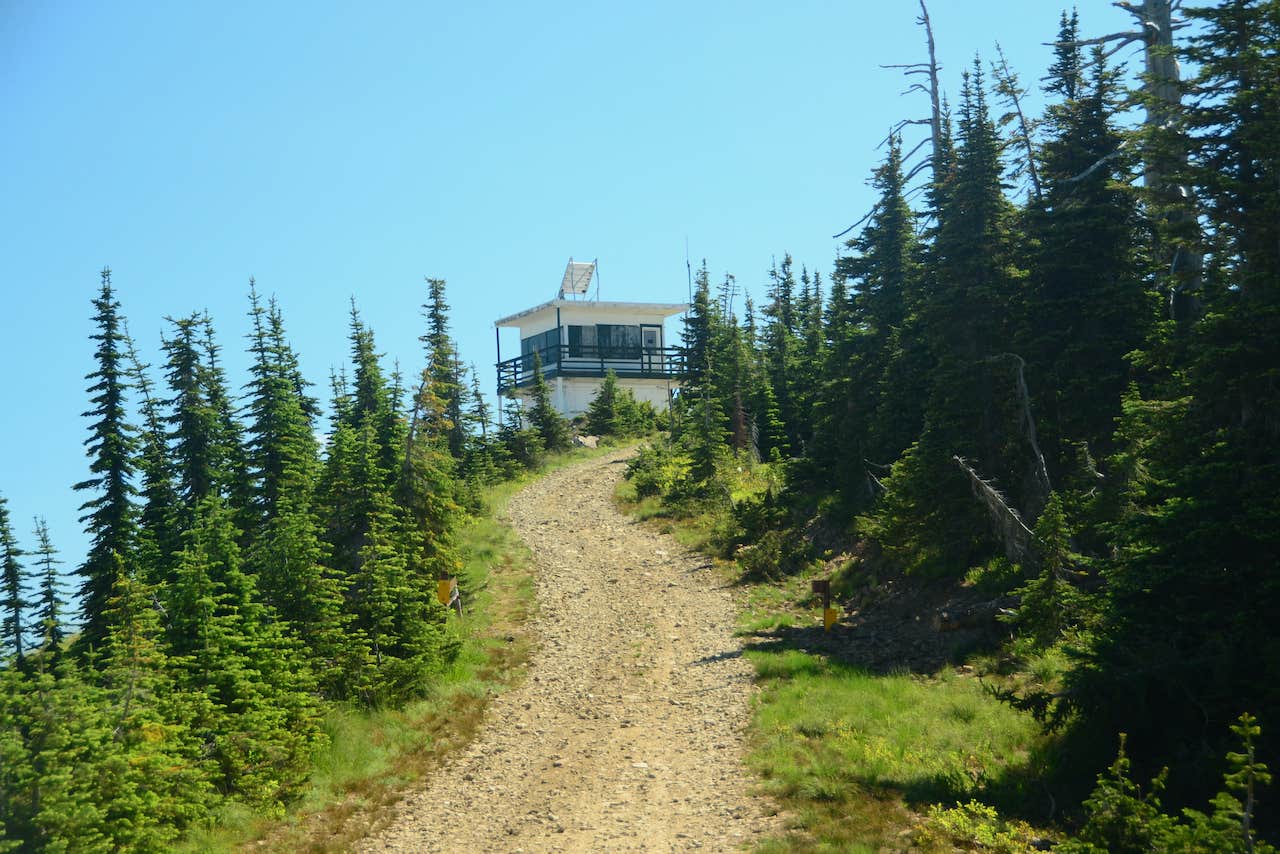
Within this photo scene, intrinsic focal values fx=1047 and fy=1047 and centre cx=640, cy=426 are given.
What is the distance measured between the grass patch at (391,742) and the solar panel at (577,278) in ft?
136

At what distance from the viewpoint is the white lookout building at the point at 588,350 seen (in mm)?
64000

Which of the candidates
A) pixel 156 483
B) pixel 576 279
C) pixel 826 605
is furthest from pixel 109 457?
pixel 576 279

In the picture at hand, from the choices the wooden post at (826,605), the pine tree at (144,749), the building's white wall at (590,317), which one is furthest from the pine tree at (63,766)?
the building's white wall at (590,317)

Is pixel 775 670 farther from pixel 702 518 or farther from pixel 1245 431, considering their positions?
pixel 702 518

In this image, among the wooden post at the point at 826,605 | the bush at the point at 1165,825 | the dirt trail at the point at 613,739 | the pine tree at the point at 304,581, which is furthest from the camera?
the wooden post at the point at 826,605

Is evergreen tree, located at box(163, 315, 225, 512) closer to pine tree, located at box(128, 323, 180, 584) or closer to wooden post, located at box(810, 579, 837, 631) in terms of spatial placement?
pine tree, located at box(128, 323, 180, 584)

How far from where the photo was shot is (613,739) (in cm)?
1702

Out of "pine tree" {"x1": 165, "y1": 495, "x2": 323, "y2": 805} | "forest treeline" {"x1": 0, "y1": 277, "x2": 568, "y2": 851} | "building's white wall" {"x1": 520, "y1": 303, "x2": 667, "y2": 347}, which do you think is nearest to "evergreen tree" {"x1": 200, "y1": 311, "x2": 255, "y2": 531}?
"forest treeline" {"x1": 0, "y1": 277, "x2": 568, "y2": 851}

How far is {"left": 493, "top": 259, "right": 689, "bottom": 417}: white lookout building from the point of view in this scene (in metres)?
64.0

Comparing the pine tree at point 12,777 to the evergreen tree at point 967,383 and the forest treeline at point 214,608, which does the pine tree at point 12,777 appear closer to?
the forest treeline at point 214,608

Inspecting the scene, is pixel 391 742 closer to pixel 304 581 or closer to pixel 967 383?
pixel 304 581

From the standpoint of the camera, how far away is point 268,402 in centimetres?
2716

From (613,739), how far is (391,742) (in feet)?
12.1

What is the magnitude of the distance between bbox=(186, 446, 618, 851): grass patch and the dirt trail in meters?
0.43
